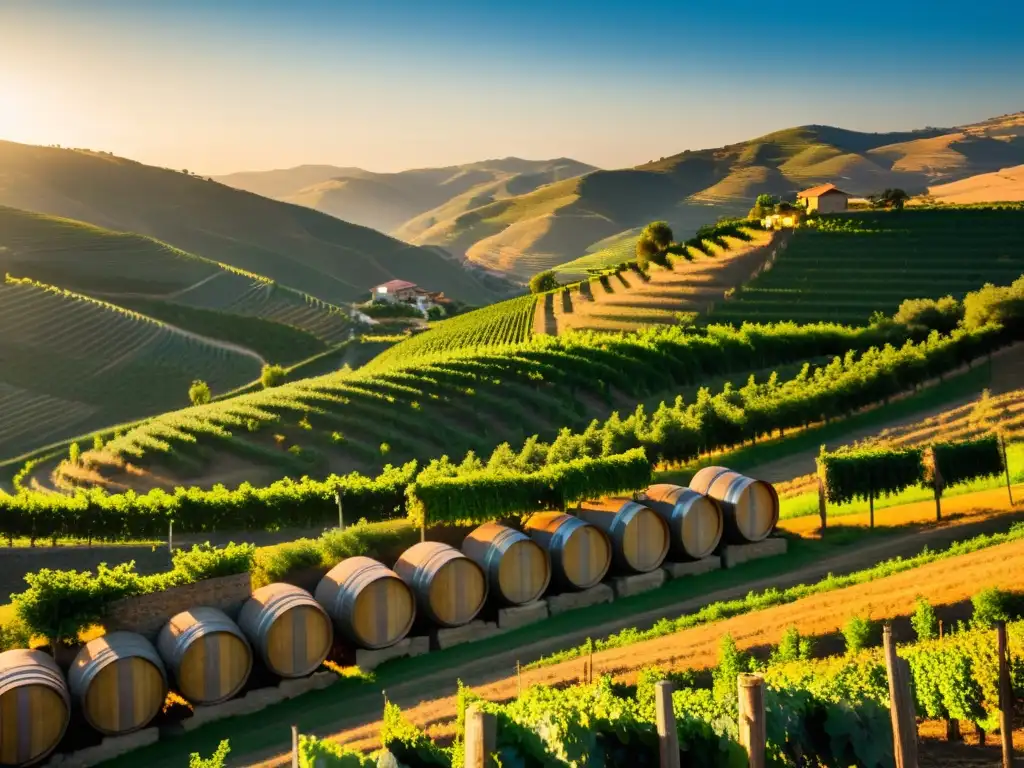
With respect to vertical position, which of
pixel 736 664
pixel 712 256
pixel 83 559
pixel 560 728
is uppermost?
pixel 712 256

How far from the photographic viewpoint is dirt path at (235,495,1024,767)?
495 inches

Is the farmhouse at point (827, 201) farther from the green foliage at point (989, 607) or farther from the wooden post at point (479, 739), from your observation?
the wooden post at point (479, 739)

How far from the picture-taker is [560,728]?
8.03m

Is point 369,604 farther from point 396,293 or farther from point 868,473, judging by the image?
point 396,293

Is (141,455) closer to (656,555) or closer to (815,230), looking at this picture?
(656,555)

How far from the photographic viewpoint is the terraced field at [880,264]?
53.2 m

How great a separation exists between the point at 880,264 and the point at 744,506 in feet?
149

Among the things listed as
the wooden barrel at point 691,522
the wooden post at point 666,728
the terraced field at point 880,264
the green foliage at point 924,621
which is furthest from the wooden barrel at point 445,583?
the terraced field at point 880,264

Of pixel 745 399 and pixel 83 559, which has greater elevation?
pixel 745 399

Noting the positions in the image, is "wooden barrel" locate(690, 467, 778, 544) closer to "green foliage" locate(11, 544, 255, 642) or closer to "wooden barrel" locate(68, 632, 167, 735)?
"green foliage" locate(11, 544, 255, 642)

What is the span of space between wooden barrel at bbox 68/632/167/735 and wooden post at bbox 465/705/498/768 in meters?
7.63

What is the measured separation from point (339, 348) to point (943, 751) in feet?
224

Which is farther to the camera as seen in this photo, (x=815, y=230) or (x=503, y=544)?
(x=815, y=230)

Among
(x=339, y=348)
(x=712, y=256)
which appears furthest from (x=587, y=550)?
(x=339, y=348)
